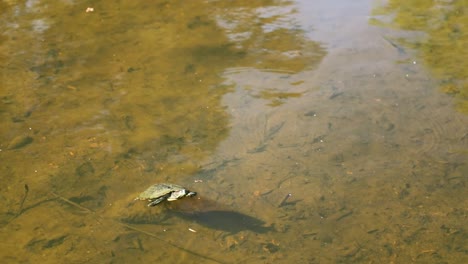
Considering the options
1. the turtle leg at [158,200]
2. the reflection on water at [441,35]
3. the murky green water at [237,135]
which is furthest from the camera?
the reflection on water at [441,35]

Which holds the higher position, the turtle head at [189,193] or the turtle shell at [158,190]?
the turtle shell at [158,190]

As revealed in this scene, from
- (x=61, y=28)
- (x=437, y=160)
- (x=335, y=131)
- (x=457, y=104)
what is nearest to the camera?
(x=437, y=160)

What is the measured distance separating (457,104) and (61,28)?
3.11 metres

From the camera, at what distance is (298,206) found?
3.00m

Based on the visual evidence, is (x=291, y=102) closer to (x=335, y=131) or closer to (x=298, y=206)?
(x=335, y=131)

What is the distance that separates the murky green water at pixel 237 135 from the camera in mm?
2816

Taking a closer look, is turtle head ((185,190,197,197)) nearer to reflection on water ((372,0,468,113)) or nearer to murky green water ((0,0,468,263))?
murky green water ((0,0,468,263))

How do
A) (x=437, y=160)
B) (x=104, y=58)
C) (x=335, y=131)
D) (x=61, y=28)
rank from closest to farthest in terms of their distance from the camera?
(x=437, y=160) < (x=335, y=131) < (x=104, y=58) < (x=61, y=28)

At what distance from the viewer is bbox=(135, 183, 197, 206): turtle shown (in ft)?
9.72

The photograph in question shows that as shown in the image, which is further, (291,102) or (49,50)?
(49,50)

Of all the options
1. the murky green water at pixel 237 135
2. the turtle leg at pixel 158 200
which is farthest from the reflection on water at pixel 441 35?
the turtle leg at pixel 158 200

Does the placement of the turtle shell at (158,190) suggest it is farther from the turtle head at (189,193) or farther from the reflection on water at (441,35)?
the reflection on water at (441,35)

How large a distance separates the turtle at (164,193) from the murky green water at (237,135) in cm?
5

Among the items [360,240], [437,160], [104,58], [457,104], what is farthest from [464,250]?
[104,58]
